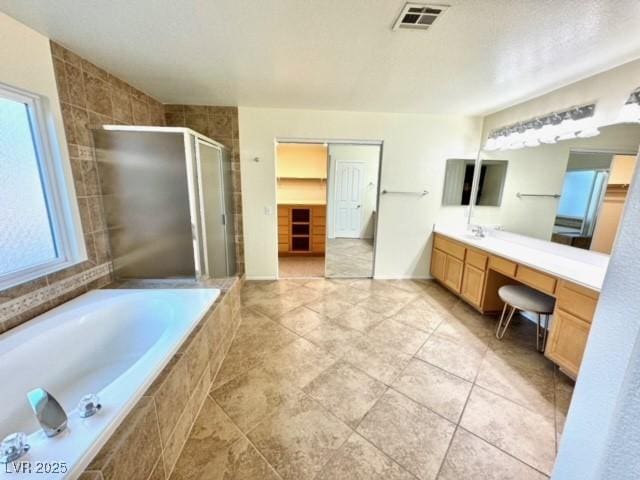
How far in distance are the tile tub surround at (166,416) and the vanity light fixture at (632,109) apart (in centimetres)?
337

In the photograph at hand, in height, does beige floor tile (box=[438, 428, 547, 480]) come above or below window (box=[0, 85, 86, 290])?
below

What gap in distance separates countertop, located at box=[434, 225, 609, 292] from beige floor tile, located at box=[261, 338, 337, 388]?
1.84 metres

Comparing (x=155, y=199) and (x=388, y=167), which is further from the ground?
(x=388, y=167)

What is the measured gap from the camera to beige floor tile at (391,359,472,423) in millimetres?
1638

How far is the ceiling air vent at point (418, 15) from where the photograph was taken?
135 centimetres

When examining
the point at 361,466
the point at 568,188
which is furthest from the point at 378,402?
the point at 568,188

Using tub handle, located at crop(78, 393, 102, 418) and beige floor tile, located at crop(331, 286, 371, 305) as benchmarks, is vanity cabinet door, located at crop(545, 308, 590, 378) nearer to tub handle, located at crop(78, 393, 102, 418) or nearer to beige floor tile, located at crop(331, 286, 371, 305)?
beige floor tile, located at crop(331, 286, 371, 305)

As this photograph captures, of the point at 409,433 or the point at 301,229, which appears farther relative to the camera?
the point at 301,229

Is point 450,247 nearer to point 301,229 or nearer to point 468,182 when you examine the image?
point 468,182

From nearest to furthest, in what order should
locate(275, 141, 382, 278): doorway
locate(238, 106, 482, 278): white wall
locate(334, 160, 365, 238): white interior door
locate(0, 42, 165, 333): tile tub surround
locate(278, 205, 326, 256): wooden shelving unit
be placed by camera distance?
locate(0, 42, 165, 333): tile tub surround → locate(238, 106, 482, 278): white wall → locate(275, 141, 382, 278): doorway → locate(278, 205, 326, 256): wooden shelving unit → locate(334, 160, 365, 238): white interior door

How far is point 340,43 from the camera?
5.70ft

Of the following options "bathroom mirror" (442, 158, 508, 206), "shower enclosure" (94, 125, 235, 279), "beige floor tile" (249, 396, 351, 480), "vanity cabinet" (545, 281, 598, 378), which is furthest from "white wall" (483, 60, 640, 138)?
"shower enclosure" (94, 125, 235, 279)

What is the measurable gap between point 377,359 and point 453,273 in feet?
5.73

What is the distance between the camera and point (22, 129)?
1.63m
